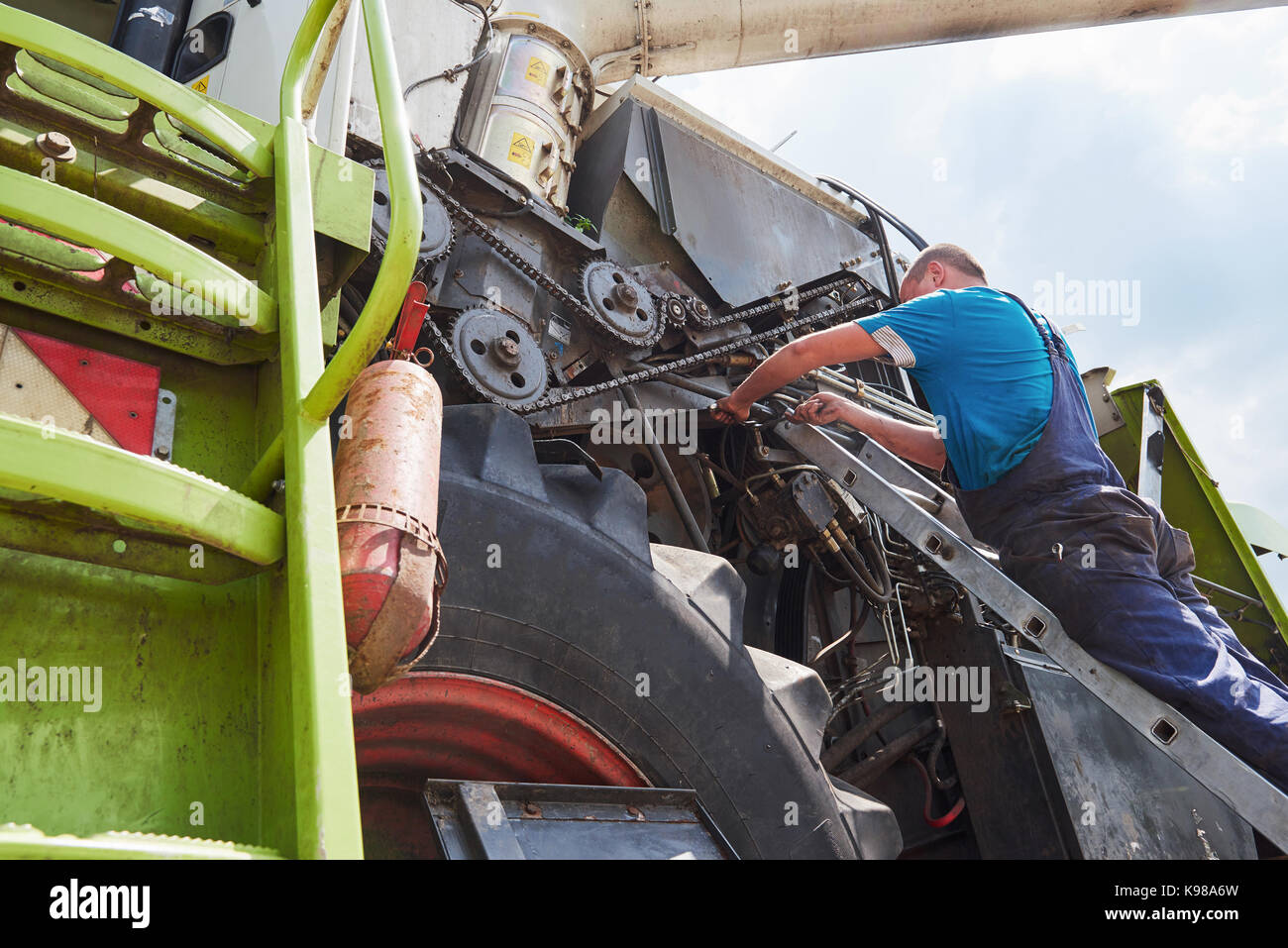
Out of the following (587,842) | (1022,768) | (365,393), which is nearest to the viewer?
(365,393)

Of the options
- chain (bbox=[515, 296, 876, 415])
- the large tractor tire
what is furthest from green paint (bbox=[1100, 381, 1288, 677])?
the large tractor tire

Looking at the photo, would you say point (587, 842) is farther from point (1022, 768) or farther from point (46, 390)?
point (1022, 768)

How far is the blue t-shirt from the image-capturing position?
9.78 feet

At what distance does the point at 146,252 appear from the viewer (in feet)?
4.81

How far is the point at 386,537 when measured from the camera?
1412 millimetres

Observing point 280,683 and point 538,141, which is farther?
point 538,141

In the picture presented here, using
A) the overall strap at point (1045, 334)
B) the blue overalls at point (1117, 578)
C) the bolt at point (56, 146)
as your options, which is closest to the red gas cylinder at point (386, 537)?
the bolt at point (56, 146)

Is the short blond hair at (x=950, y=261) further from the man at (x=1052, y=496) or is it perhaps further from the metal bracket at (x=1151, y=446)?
the metal bracket at (x=1151, y=446)

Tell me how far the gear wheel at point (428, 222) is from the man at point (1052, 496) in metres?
1.08

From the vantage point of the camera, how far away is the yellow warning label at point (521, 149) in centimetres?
392

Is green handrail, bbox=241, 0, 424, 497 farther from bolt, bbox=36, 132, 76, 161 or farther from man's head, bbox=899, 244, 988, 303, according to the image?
man's head, bbox=899, 244, 988, 303

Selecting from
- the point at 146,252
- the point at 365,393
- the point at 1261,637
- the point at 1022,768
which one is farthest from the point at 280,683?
the point at 1261,637
